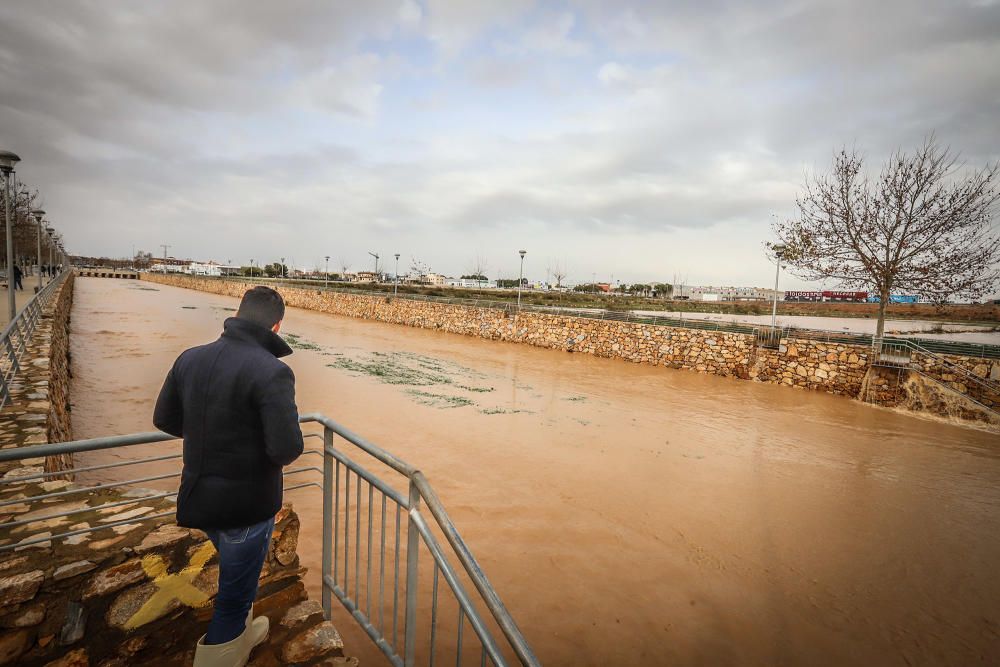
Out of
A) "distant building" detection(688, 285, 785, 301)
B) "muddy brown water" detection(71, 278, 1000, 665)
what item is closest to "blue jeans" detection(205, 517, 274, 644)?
"muddy brown water" detection(71, 278, 1000, 665)

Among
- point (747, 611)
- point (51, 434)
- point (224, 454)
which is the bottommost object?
point (747, 611)

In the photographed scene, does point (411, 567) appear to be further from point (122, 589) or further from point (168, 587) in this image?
point (122, 589)

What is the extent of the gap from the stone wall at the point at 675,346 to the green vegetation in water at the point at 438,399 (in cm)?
1130

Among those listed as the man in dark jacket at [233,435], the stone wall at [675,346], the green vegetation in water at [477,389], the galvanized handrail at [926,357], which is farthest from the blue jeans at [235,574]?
the stone wall at [675,346]

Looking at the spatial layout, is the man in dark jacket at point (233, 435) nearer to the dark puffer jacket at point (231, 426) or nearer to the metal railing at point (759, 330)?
the dark puffer jacket at point (231, 426)

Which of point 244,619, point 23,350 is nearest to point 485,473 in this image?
point 244,619

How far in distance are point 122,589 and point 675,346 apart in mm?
19388

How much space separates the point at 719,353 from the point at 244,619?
18.6 m

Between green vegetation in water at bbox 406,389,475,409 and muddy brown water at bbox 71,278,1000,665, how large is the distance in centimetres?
8

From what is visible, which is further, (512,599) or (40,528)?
(512,599)

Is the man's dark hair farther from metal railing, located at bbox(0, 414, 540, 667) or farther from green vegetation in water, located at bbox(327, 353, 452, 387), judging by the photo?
green vegetation in water, located at bbox(327, 353, 452, 387)

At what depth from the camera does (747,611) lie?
430 centimetres

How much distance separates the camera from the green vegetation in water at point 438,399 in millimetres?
10898

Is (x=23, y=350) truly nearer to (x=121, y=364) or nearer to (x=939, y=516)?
(x=121, y=364)
